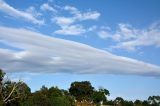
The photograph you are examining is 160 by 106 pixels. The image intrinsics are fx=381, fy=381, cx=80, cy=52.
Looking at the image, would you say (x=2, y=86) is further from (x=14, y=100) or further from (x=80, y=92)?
(x=80, y=92)

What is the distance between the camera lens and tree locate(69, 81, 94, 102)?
562 feet

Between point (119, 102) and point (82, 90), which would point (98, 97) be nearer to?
point (82, 90)

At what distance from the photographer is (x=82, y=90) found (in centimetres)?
17125

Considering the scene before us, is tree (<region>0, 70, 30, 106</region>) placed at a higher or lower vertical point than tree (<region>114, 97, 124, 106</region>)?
lower

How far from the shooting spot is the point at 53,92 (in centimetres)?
11844

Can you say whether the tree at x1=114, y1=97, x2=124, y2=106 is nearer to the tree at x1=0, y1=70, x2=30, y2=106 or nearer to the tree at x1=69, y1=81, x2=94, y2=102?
the tree at x1=69, y1=81, x2=94, y2=102

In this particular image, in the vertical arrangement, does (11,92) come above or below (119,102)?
below

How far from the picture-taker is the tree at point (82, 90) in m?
171

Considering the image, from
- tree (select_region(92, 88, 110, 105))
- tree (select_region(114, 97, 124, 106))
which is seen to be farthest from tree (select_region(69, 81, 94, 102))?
tree (select_region(114, 97, 124, 106))

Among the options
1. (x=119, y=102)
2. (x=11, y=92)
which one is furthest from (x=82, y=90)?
(x=11, y=92)

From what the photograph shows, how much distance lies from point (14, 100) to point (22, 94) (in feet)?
7.78

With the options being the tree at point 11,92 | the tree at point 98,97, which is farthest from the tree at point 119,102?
the tree at point 11,92

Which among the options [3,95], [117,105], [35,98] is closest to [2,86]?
[3,95]

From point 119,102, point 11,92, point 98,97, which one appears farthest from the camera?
point 119,102
